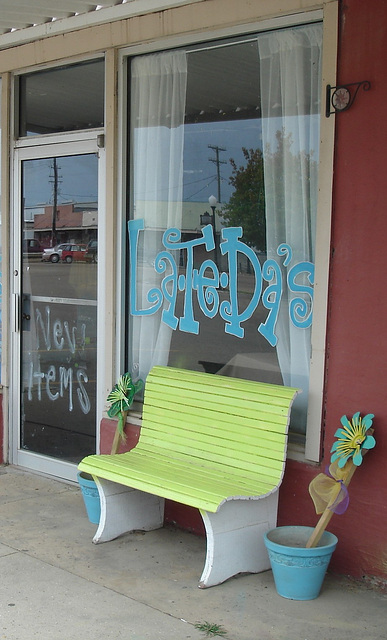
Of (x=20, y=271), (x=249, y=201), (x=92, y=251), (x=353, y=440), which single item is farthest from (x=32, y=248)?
(x=353, y=440)

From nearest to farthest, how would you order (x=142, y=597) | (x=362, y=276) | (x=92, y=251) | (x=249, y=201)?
(x=142, y=597)
(x=362, y=276)
(x=249, y=201)
(x=92, y=251)

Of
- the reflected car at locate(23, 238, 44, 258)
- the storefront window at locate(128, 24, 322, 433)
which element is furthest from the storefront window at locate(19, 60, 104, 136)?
the reflected car at locate(23, 238, 44, 258)

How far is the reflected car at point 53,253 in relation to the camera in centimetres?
564

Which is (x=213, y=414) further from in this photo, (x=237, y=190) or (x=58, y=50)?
(x=58, y=50)

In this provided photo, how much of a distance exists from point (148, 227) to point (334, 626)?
8.54 feet

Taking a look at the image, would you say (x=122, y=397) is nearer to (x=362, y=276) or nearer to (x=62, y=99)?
(x=362, y=276)

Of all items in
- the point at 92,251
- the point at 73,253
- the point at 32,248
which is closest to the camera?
the point at 92,251

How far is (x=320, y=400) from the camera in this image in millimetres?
4117

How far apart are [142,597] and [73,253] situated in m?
2.53

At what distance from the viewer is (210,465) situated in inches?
169

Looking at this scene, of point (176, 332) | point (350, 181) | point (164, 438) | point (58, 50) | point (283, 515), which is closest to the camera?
point (350, 181)

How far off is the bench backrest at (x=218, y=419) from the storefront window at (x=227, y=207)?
0.28 m

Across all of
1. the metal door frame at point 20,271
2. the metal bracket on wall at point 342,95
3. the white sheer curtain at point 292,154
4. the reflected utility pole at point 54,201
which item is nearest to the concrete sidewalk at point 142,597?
the white sheer curtain at point 292,154

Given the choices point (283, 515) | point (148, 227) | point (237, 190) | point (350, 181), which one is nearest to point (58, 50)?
point (148, 227)
